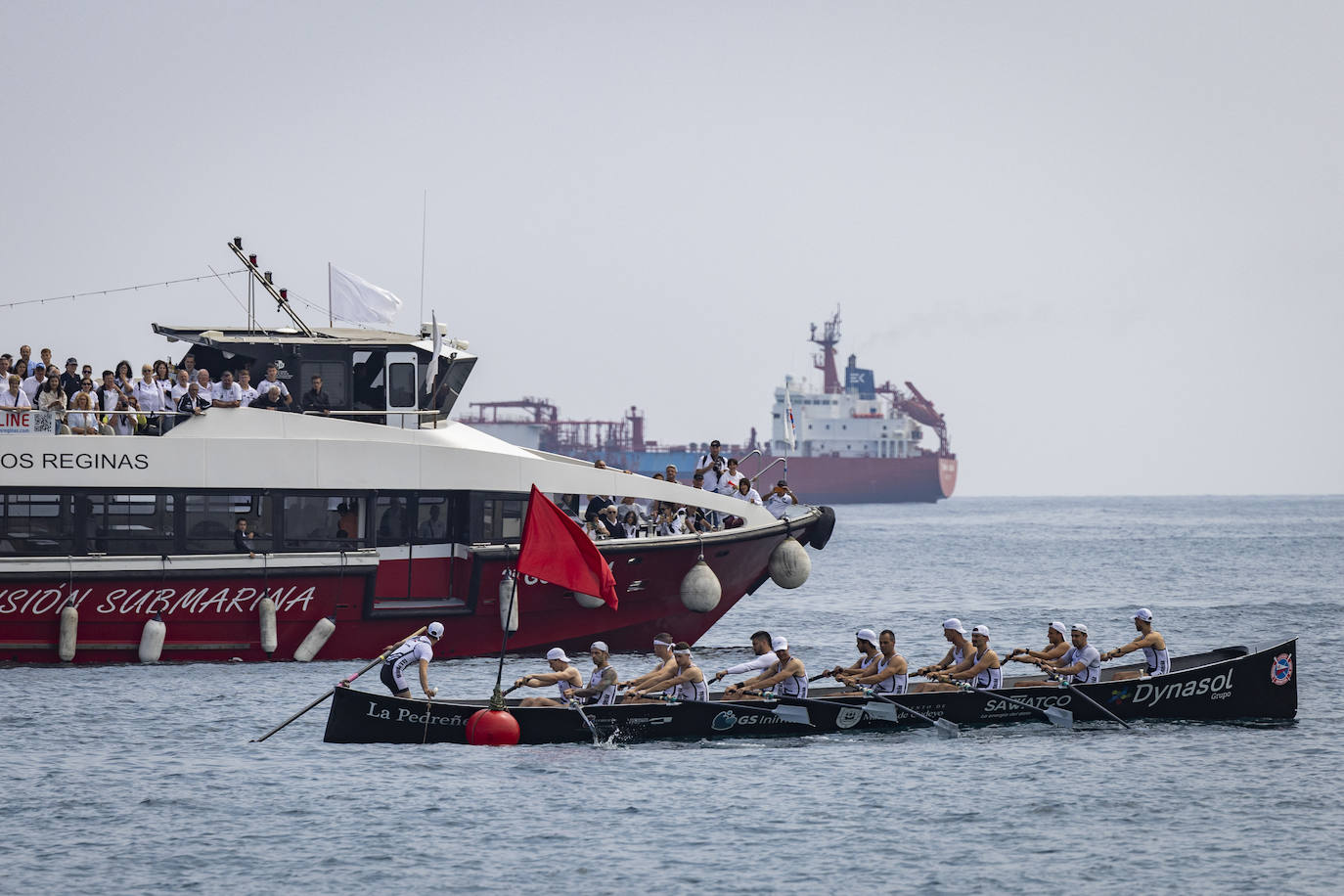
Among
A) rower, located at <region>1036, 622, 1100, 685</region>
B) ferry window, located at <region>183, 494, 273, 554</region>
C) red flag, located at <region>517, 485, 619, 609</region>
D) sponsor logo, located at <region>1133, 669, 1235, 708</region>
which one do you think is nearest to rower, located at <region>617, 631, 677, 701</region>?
Result: red flag, located at <region>517, 485, 619, 609</region>

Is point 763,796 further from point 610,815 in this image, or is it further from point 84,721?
point 84,721

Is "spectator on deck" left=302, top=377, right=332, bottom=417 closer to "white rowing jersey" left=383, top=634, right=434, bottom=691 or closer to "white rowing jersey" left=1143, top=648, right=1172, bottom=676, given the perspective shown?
"white rowing jersey" left=383, top=634, right=434, bottom=691

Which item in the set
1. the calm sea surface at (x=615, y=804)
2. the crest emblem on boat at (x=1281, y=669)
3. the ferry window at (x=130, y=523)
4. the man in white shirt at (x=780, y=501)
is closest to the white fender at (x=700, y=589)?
the calm sea surface at (x=615, y=804)

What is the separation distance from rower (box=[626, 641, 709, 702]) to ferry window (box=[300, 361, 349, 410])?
931 cm

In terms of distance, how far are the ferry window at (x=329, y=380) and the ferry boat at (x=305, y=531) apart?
35mm

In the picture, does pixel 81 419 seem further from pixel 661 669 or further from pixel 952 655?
pixel 952 655

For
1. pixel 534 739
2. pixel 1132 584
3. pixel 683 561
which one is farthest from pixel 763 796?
pixel 1132 584

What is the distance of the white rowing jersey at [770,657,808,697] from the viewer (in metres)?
23.5

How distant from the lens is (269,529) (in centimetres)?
2781

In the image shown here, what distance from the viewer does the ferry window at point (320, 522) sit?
27969mm

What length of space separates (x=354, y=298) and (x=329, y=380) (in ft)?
6.95

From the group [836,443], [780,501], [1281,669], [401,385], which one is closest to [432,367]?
[401,385]

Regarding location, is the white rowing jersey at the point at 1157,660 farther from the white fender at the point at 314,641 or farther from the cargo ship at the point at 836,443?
the cargo ship at the point at 836,443

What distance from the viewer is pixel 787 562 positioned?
103ft
